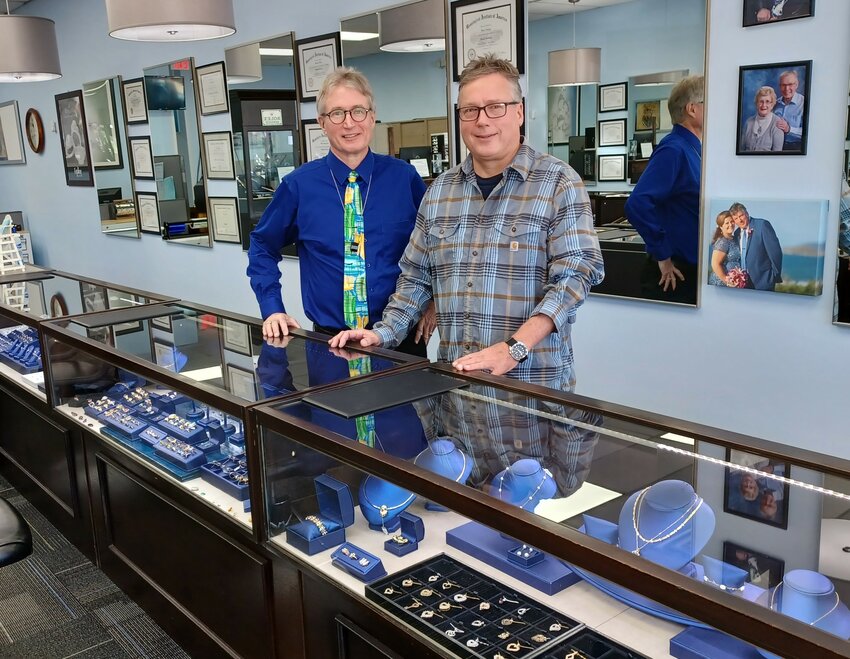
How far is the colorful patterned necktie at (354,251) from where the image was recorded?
2.57 metres

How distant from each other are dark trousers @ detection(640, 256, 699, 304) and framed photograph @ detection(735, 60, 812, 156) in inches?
19.7

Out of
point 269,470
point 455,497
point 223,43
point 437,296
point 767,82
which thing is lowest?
point 269,470

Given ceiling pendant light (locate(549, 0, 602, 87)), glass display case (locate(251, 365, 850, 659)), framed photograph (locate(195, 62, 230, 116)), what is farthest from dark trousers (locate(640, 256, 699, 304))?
framed photograph (locate(195, 62, 230, 116))

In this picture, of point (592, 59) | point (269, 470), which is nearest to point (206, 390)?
point (269, 470)

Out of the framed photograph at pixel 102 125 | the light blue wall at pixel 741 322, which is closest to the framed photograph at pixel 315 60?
the light blue wall at pixel 741 322

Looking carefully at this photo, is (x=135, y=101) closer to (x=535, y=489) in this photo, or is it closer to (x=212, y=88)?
(x=212, y=88)

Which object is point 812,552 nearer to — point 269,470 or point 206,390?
point 269,470

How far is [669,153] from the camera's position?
3.21 metres

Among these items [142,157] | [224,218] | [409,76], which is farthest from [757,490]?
[142,157]

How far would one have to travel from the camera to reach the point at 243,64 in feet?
17.6

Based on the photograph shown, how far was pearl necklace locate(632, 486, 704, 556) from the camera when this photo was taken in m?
1.14

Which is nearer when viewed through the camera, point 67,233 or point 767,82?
point 767,82

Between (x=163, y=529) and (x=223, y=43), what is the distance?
13.8 feet

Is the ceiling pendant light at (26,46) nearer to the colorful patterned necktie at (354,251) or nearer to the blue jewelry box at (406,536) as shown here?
the colorful patterned necktie at (354,251)
